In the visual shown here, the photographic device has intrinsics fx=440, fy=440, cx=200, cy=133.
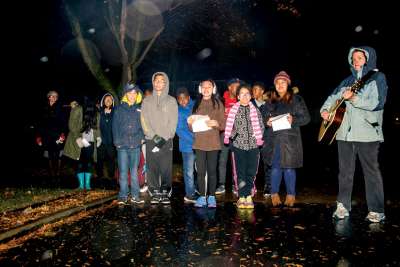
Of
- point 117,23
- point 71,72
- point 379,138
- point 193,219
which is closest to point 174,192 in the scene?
point 193,219

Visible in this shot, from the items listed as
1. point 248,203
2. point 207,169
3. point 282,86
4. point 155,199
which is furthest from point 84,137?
point 282,86

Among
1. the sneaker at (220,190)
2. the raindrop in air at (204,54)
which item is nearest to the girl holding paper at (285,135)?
the sneaker at (220,190)

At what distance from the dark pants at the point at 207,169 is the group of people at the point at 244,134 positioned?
2cm

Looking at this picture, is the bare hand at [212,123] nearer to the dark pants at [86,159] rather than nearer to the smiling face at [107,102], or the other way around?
the smiling face at [107,102]

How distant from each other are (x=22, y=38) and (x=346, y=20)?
1496 centimetres

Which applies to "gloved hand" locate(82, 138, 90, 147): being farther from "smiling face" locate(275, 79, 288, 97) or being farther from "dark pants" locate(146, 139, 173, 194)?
"smiling face" locate(275, 79, 288, 97)

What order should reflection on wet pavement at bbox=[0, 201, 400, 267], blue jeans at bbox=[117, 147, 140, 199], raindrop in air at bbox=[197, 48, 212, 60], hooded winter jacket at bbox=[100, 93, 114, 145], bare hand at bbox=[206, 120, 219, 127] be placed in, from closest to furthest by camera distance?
reflection on wet pavement at bbox=[0, 201, 400, 267]
bare hand at bbox=[206, 120, 219, 127]
blue jeans at bbox=[117, 147, 140, 199]
hooded winter jacket at bbox=[100, 93, 114, 145]
raindrop in air at bbox=[197, 48, 212, 60]

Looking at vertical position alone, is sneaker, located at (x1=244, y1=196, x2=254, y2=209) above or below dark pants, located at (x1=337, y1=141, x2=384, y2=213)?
below

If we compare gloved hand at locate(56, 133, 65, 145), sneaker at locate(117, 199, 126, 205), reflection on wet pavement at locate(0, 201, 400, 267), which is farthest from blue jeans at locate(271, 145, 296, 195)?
gloved hand at locate(56, 133, 65, 145)

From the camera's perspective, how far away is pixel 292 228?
244 inches

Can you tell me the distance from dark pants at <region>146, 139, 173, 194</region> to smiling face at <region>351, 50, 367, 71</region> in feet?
11.4

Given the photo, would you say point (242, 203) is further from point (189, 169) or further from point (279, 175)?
point (189, 169)

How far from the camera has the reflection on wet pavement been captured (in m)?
4.93

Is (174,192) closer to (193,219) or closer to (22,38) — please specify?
(193,219)
